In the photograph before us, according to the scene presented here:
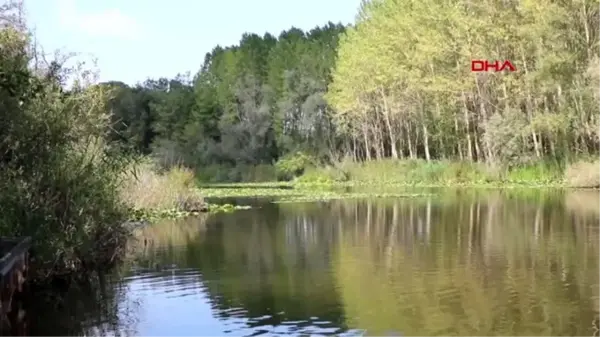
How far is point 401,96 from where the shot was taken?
57969mm

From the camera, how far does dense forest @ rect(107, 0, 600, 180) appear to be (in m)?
41.3

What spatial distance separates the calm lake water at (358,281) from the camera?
1167 centimetres

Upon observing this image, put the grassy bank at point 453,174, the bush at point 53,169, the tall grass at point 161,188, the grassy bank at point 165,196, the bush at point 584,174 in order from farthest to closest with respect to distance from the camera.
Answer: the grassy bank at point 453,174
the bush at point 584,174
the tall grass at point 161,188
the grassy bank at point 165,196
the bush at point 53,169

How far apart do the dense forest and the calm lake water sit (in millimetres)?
4091

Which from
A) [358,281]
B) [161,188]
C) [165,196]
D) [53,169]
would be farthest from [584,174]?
[53,169]

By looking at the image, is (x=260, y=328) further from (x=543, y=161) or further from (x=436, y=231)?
(x=543, y=161)

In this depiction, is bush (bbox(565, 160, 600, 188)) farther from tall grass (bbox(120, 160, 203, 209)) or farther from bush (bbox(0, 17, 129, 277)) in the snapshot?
bush (bbox(0, 17, 129, 277))

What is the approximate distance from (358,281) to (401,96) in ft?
144

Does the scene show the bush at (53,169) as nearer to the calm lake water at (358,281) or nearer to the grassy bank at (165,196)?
the calm lake water at (358,281)

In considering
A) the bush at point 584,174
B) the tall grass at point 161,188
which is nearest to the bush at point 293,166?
the bush at point 584,174

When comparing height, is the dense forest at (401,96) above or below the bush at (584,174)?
above

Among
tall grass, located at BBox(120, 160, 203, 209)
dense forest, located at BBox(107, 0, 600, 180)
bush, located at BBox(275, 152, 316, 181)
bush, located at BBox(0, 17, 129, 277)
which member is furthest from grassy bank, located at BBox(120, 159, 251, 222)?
bush, located at BBox(275, 152, 316, 181)

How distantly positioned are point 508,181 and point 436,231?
23096mm

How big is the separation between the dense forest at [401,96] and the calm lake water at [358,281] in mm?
4091
